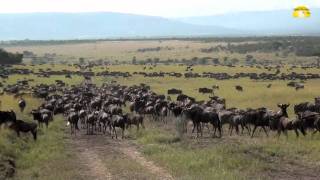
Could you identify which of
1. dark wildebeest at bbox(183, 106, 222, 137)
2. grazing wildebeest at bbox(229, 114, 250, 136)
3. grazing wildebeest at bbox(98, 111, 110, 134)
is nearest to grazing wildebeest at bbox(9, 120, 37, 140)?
grazing wildebeest at bbox(98, 111, 110, 134)

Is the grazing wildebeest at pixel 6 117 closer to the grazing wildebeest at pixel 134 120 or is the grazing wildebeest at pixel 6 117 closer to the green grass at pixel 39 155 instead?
the green grass at pixel 39 155

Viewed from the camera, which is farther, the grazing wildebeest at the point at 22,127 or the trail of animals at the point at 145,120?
the grazing wildebeest at the point at 22,127

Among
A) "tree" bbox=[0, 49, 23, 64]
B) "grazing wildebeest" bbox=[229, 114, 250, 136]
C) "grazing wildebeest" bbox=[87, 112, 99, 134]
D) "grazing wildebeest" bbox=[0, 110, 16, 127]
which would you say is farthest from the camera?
"tree" bbox=[0, 49, 23, 64]

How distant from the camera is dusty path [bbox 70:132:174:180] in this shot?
17.9 metres

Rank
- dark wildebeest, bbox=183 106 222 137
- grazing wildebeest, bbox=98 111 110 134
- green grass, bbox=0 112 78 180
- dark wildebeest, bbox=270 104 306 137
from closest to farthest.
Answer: green grass, bbox=0 112 78 180 < dark wildebeest, bbox=270 104 306 137 < dark wildebeest, bbox=183 106 222 137 < grazing wildebeest, bbox=98 111 110 134

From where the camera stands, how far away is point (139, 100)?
3844 cm

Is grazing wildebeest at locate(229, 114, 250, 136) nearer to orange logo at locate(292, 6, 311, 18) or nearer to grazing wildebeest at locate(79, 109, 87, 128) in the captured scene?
grazing wildebeest at locate(79, 109, 87, 128)

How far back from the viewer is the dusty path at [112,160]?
1792 centimetres

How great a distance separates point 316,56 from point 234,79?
69.7m

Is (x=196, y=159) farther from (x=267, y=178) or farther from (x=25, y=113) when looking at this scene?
(x=25, y=113)

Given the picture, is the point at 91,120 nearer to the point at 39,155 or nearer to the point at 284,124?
the point at 39,155

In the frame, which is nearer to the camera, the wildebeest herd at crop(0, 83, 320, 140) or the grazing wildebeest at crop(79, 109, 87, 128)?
the wildebeest herd at crop(0, 83, 320, 140)

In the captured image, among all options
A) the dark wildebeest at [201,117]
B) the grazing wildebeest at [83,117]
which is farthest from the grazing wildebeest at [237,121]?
the grazing wildebeest at [83,117]

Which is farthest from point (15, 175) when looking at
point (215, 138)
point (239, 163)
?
point (215, 138)
